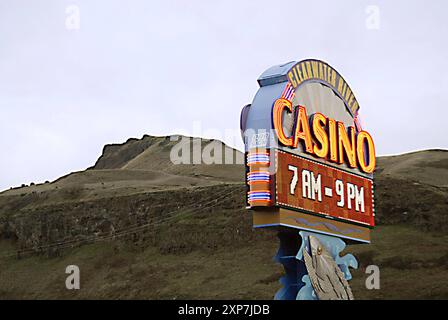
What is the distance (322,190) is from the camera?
26328mm

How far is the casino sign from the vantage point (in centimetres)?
2333

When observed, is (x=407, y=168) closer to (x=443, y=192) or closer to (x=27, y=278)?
(x=443, y=192)

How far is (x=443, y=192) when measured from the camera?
7231 cm

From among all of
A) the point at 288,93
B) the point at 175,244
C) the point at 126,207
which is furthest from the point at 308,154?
the point at 126,207

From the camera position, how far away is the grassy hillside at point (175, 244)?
184 ft

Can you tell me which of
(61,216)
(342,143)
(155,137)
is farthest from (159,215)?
(155,137)

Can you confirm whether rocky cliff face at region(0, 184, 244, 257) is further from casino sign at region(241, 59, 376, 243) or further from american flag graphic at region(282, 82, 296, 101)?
american flag graphic at region(282, 82, 296, 101)

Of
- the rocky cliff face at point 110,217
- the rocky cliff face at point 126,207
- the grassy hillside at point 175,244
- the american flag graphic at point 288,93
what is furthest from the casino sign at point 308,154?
the rocky cliff face at point 110,217

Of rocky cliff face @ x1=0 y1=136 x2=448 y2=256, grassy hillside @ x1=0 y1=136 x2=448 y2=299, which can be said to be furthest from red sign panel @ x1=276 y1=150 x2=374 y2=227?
rocky cliff face @ x1=0 y1=136 x2=448 y2=256

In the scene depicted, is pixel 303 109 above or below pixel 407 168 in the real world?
below

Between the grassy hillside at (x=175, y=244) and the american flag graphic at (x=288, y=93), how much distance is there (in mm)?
26354

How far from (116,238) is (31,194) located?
19954mm

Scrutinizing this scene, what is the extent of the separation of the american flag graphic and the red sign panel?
190cm

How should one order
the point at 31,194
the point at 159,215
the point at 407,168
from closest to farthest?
the point at 159,215, the point at 31,194, the point at 407,168
